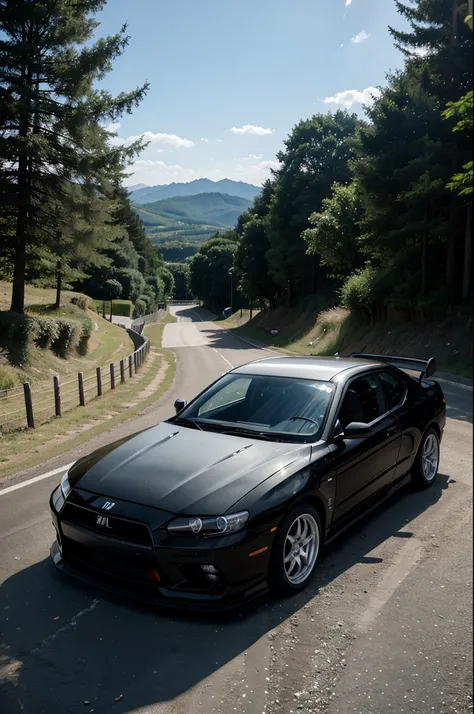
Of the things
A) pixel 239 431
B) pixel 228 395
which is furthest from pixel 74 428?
pixel 239 431

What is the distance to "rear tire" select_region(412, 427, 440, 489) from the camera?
584 cm

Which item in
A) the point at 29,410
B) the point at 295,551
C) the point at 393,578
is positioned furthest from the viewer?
the point at 29,410

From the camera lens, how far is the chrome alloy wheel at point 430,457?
5.95 m

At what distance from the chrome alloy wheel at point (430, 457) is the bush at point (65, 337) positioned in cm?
2184

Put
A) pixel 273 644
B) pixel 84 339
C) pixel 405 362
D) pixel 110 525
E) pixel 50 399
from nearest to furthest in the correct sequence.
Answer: pixel 273 644
pixel 110 525
pixel 405 362
pixel 50 399
pixel 84 339

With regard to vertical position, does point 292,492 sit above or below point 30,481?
above

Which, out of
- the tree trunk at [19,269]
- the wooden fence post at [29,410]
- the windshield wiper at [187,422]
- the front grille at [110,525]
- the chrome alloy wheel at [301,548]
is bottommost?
the wooden fence post at [29,410]

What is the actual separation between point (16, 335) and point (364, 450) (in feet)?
66.2

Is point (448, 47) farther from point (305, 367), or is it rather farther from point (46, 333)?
point (46, 333)

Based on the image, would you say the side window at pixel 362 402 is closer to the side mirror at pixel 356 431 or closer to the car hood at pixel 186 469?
the side mirror at pixel 356 431

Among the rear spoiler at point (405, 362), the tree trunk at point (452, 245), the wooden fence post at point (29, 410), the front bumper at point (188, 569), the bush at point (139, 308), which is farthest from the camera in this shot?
the bush at point (139, 308)

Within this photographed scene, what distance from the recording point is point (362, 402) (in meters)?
5.14

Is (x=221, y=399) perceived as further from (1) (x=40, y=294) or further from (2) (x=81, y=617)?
(1) (x=40, y=294)

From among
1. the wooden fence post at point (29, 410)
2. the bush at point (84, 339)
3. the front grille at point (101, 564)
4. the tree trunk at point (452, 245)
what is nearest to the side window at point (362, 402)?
the front grille at point (101, 564)
